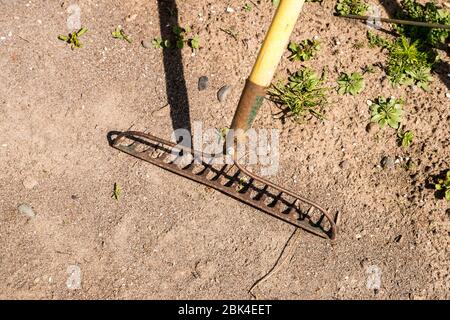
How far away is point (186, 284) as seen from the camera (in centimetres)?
322

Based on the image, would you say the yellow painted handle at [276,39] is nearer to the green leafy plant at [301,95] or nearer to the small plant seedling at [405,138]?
the green leafy plant at [301,95]

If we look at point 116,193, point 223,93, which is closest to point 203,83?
point 223,93

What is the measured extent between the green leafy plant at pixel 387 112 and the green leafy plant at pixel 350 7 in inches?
30.5

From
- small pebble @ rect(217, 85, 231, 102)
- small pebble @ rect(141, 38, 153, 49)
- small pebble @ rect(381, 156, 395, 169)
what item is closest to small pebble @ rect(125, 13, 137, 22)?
small pebble @ rect(141, 38, 153, 49)

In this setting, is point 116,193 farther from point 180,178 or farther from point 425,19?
point 425,19

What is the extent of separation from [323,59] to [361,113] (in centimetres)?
53

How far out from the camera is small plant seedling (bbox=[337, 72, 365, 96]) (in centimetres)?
364

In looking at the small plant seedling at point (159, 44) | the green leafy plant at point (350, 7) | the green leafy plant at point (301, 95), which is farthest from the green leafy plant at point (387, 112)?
the small plant seedling at point (159, 44)

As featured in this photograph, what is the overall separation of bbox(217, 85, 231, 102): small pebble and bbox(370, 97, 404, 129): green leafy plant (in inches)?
43.7

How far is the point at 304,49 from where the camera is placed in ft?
12.2

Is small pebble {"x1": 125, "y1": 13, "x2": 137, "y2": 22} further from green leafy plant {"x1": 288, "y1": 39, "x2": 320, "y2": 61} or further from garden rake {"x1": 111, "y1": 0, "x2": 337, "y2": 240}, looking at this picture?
green leafy plant {"x1": 288, "y1": 39, "x2": 320, "y2": 61}

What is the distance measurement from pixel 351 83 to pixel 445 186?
1024mm

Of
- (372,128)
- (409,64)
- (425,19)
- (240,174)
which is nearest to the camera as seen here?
(240,174)

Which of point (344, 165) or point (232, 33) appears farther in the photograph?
point (232, 33)
